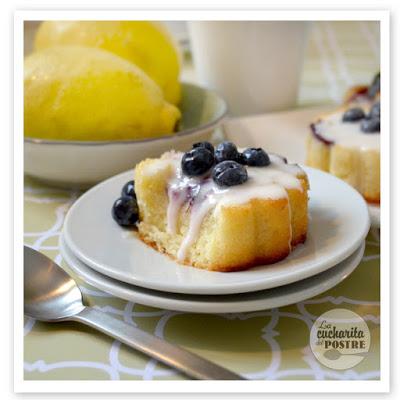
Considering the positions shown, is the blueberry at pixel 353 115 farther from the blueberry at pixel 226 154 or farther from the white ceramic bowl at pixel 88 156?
the blueberry at pixel 226 154

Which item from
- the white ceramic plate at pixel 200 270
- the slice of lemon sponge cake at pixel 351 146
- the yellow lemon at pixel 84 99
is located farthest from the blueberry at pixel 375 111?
the yellow lemon at pixel 84 99

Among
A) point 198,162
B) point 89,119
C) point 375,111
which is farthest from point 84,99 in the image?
point 375,111

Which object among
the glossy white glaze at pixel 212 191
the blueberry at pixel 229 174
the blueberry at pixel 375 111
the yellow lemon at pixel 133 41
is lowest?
the glossy white glaze at pixel 212 191

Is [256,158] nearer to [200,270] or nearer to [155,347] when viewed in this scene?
[200,270]
